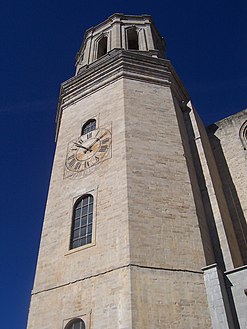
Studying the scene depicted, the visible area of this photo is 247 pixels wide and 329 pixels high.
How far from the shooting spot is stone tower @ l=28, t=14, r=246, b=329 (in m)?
7.74

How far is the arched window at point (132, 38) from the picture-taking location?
1830cm

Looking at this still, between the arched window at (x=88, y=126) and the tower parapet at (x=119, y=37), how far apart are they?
506 cm

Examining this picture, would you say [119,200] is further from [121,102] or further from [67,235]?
[121,102]

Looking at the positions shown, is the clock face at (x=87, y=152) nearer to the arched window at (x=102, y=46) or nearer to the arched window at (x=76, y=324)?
the arched window at (x=76, y=324)

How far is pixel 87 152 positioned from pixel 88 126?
1.52m

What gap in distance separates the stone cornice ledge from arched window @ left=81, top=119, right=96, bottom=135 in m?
1.71

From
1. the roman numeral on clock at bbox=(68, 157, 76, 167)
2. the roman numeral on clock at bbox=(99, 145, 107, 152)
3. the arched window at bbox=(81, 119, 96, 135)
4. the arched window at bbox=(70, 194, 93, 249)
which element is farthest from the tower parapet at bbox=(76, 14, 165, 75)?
the arched window at bbox=(70, 194, 93, 249)

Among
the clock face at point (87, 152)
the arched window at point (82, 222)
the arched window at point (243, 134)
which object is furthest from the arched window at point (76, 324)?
the arched window at point (243, 134)

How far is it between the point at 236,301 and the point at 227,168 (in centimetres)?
651

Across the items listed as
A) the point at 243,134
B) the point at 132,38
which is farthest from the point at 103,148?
the point at 132,38

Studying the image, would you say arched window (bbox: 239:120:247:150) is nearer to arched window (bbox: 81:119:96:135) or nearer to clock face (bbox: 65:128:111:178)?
Result: clock face (bbox: 65:128:111:178)

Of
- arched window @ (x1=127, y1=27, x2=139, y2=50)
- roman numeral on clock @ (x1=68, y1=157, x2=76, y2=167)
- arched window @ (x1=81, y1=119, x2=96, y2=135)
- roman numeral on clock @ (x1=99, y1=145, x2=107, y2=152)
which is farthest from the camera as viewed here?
arched window @ (x1=127, y1=27, x2=139, y2=50)

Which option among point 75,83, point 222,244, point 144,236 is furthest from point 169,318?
point 75,83

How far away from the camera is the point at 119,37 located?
1719 cm
